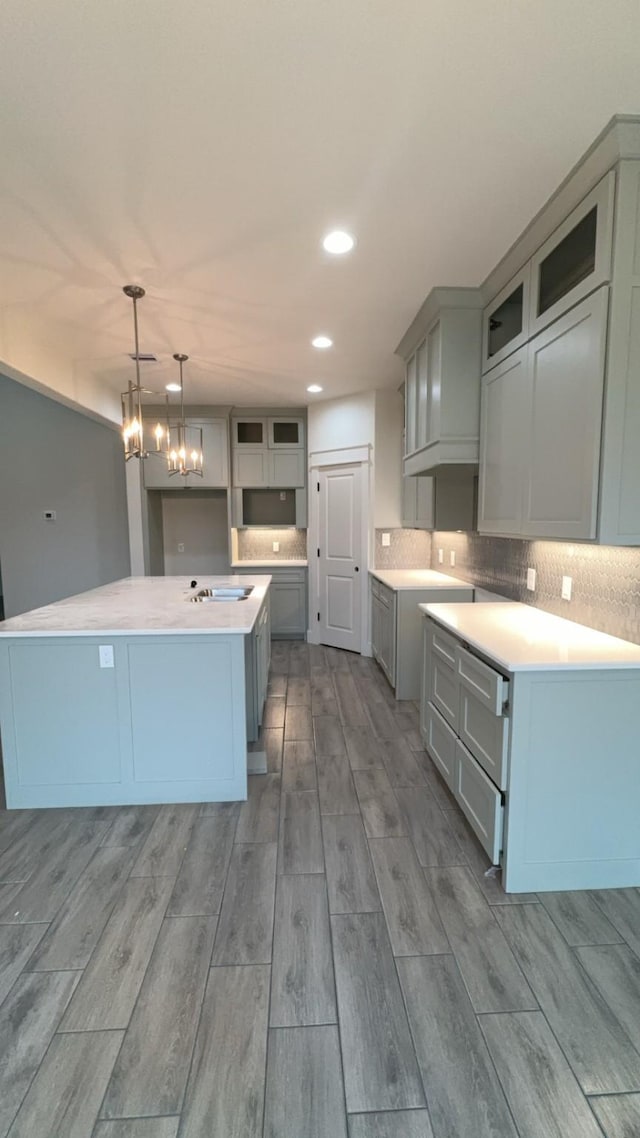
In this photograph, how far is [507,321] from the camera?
2.60 metres

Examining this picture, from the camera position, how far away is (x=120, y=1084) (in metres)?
1.24

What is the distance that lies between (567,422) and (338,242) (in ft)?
4.41

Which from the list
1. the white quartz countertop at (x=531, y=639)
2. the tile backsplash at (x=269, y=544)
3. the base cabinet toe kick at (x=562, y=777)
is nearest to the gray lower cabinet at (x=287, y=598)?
the tile backsplash at (x=269, y=544)

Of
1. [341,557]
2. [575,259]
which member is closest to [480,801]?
[575,259]

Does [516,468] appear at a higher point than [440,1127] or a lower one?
higher

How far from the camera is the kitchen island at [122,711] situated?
2.40 meters

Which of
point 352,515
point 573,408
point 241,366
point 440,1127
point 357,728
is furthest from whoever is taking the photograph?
point 352,515

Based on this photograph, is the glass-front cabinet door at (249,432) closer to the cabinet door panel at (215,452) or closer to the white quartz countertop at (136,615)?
the cabinet door panel at (215,452)

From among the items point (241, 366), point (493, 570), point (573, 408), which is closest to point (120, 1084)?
point (573, 408)

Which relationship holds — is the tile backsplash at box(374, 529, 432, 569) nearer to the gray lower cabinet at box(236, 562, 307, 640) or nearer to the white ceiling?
the gray lower cabinet at box(236, 562, 307, 640)

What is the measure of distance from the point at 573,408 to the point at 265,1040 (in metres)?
2.35

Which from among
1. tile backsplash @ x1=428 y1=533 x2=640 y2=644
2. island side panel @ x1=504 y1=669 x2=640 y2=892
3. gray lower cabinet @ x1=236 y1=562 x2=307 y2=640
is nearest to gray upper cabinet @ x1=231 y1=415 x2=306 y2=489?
gray lower cabinet @ x1=236 y1=562 x2=307 y2=640

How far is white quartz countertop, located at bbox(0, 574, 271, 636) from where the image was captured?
94.5 inches

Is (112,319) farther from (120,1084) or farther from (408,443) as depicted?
(120,1084)
